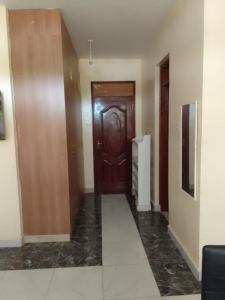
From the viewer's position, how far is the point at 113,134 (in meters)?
5.08

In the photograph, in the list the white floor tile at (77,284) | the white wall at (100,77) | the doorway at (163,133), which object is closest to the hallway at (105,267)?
the white floor tile at (77,284)

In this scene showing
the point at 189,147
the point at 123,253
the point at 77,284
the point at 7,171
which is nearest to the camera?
the point at 77,284

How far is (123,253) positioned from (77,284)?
2.23ft

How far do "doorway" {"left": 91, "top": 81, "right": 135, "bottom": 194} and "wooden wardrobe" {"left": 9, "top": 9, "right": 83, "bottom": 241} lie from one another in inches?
79.8

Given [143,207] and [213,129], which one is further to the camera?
[143,207]

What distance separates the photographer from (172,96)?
293 cm

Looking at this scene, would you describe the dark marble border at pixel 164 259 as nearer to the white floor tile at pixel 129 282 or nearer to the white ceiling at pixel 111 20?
the white floor tile at pixel 129 282

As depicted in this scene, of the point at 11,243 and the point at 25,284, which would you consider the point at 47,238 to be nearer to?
the point at 11,243

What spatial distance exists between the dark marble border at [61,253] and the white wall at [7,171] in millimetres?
200

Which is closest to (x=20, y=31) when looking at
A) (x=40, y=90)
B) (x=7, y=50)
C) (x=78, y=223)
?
(x=7, y=50)

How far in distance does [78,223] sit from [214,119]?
7.96ft

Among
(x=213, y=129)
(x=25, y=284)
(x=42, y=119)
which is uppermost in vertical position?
(x=42, y=119)

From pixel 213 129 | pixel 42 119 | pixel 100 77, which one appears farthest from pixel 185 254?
pixel 100 77

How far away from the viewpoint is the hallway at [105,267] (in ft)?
7.00
